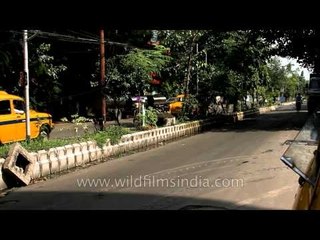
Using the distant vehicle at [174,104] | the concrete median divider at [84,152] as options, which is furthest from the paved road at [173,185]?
the distant vehicle at [174,104]

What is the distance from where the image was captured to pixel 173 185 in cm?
980

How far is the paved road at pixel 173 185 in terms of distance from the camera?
8.11 meters

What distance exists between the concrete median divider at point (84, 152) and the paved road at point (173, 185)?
0.40 meters

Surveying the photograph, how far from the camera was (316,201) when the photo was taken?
2715mm

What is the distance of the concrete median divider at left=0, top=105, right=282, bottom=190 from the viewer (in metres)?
11.1

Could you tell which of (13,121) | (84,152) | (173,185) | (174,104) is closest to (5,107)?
(13,121)

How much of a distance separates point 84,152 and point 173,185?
4124 mm

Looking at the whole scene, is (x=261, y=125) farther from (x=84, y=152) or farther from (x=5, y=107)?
(x=84, y=152)

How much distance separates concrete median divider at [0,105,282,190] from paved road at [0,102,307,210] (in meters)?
0.40

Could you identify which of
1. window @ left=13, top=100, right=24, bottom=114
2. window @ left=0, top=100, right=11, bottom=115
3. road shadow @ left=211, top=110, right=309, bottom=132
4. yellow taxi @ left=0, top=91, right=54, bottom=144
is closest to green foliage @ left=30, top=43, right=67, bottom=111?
window @ left=13, top=100, right=24, bottom=114

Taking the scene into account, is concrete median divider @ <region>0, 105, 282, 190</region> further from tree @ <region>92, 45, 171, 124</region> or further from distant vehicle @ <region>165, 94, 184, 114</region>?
distant vehicle @ <region>165, 94, 184, 114</region>

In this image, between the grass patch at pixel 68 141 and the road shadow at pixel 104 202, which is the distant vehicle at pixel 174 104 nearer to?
the grass patch at pixel 68 141
